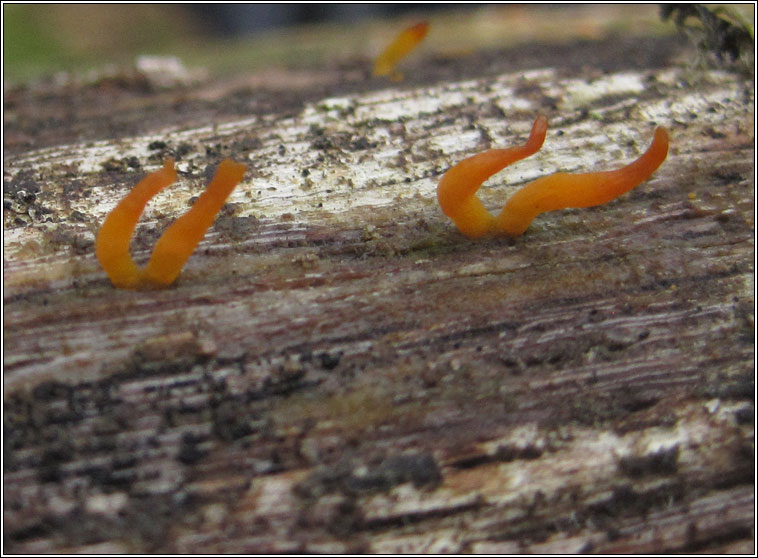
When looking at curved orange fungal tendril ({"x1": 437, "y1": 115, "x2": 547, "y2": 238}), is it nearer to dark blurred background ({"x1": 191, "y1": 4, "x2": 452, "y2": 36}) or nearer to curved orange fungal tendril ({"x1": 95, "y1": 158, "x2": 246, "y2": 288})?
curved orange fungal tendril ({"x1": 95, "y1": 158, "x2": 246, "y2": 288})

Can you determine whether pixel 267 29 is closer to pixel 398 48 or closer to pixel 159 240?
pixel 398 48

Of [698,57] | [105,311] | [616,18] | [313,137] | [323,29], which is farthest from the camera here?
[323,29]

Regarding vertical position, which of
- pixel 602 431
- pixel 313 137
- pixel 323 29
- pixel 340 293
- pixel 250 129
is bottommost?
pixel 602 431

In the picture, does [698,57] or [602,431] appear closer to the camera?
[602,431]

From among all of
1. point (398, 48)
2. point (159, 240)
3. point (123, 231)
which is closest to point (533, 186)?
point (159, 240)

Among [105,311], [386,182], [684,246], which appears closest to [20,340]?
[105,311]

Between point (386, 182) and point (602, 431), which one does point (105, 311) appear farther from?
point (602, 431)
